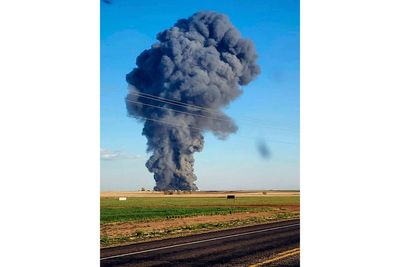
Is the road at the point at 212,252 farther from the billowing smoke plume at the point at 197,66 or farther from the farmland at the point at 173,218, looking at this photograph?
the billowing smoke plume at the point at 197,66

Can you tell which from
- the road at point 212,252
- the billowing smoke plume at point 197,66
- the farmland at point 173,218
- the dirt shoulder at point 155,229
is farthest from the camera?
the billowing smoke plume at point 197,66

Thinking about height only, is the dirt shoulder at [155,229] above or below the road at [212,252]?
below

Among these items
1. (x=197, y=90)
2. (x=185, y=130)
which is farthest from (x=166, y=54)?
(x=185, y=130)

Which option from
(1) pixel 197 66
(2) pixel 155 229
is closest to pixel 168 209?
(1) pixel 197 66

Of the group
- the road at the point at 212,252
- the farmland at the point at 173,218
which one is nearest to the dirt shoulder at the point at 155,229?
the farmland at the point at 173,218

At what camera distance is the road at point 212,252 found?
34.2ft

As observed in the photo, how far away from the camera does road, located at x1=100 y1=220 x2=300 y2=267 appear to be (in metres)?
10.4

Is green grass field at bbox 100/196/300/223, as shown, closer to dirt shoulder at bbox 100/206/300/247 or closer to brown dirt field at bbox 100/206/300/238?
brown dirt field at bbox 100/206/300/238

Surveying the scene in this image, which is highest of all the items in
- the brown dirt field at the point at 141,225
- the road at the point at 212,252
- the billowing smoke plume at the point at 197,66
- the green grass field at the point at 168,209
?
the billowing smoke plume at the point at 197,66
